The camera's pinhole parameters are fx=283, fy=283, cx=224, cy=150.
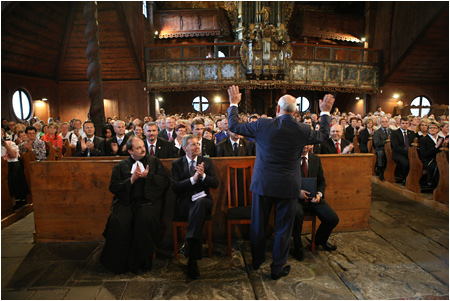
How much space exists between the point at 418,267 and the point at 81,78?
1714 centimetres

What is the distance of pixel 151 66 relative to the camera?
15.0m

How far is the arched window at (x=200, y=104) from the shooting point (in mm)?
19141

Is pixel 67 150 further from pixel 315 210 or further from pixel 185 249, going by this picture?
pixel 315 210

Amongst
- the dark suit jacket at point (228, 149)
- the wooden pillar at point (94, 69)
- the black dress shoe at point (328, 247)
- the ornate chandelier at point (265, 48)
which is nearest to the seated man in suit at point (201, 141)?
the dark suit jacket at point (228, 149)

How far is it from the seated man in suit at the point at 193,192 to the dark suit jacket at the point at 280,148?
650 millimetres

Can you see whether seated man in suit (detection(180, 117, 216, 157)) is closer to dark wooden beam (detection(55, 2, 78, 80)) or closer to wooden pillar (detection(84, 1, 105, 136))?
wooden pillar (detection(84, 1, 105, 136))

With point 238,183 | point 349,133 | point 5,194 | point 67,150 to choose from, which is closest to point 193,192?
point 238,183

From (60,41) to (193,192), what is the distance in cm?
1387

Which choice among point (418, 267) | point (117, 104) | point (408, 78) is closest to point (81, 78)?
point (117, 104)

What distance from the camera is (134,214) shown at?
3.15 m

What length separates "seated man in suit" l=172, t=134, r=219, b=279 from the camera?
2964mm

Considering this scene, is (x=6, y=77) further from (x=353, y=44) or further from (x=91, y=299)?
(x=353, y=44)

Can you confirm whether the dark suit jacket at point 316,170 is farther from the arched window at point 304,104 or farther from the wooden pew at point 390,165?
the arched window at point 304,104

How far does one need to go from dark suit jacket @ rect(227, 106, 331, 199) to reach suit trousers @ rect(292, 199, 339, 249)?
0.61 metres
